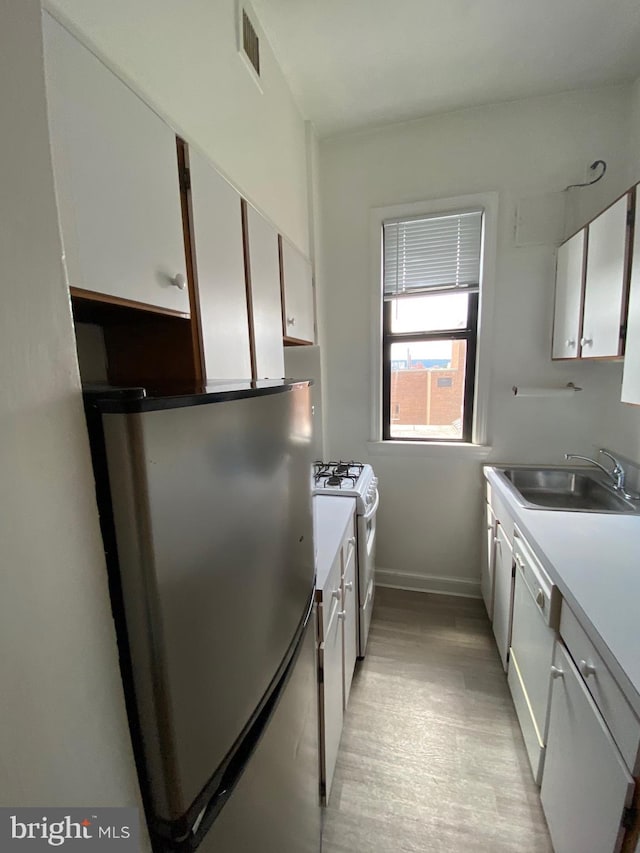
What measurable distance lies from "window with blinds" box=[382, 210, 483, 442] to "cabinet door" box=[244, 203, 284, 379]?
112 centimetres

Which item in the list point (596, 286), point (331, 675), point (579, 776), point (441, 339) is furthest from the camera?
point (441, 339)

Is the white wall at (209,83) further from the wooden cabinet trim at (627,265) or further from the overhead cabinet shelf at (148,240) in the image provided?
the wooden cabinet trim at (627,265)

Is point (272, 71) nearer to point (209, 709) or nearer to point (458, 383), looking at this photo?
point (458, 383)

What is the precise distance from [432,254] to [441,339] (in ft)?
1.82

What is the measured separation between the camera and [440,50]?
169cm

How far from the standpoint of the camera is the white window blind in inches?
89.0

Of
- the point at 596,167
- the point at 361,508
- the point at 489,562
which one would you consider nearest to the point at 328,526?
the point at 361,508

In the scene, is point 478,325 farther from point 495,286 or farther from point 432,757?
point 432,757

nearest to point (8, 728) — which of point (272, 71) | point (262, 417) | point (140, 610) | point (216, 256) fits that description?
point (140, 610)

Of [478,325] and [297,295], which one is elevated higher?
[297,295]

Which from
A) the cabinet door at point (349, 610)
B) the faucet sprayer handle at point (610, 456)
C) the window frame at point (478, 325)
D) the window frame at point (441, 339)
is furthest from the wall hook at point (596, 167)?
the cabinet door at point (349, 610)

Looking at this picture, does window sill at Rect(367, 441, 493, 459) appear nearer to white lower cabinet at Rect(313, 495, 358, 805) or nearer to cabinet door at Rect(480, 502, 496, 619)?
cabinet door at Rect(480, 502, 496, 619)

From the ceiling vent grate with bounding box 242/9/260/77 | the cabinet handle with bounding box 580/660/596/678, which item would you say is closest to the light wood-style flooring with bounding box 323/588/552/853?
the cabinet handle with bounding box 580/660/596/678

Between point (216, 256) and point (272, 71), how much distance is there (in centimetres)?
→ 127
